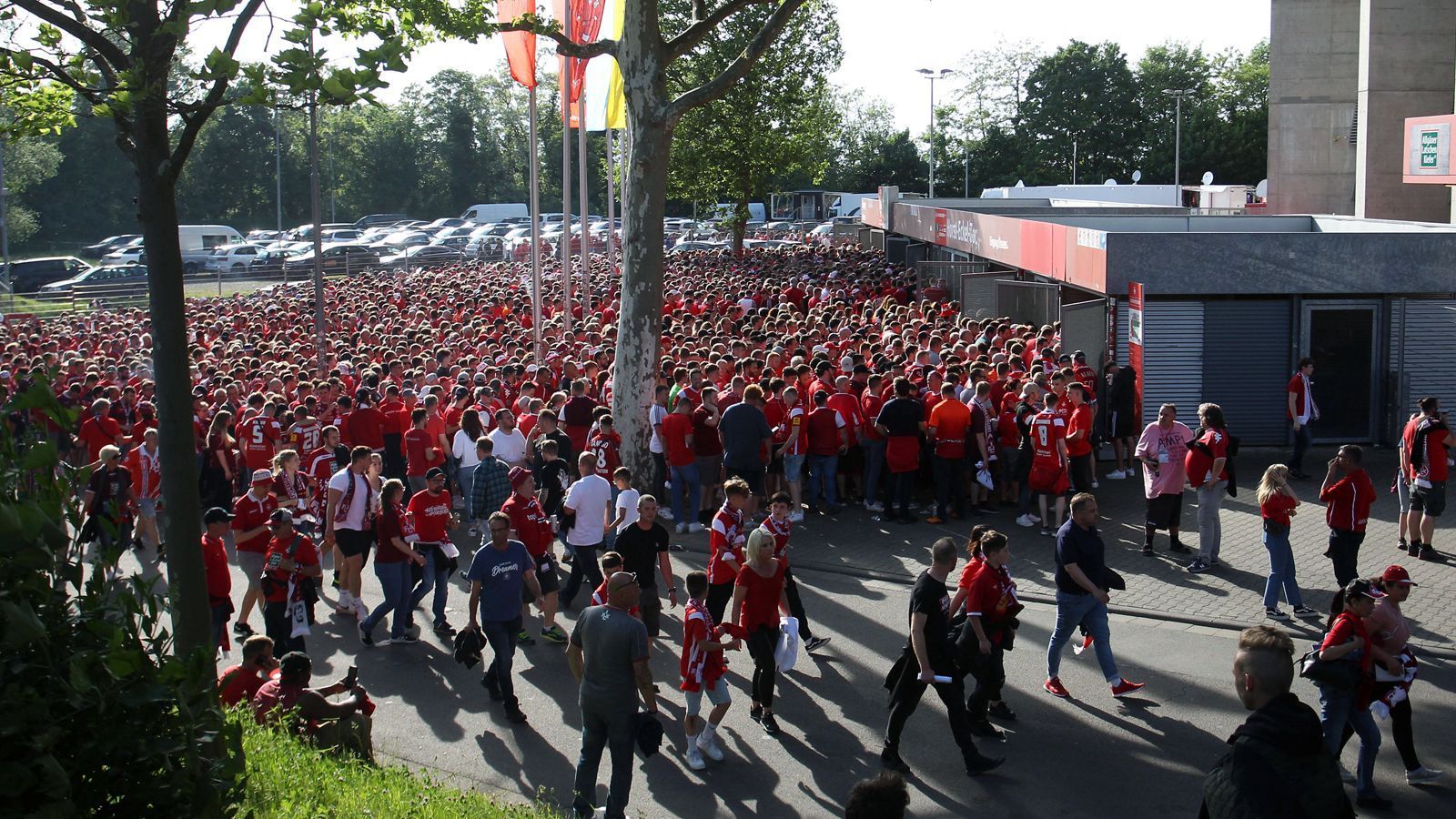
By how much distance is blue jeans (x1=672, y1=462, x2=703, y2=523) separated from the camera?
49.3ft

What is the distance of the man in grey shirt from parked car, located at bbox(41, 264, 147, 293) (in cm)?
4125

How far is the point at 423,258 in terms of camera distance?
55.5 metres

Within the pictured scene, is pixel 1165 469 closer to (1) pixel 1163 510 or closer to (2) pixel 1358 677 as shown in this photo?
(1) pixel 1163 510

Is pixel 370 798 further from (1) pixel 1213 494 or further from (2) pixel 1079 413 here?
(2) pixel 1079 413

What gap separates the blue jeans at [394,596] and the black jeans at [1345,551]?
7679 mm

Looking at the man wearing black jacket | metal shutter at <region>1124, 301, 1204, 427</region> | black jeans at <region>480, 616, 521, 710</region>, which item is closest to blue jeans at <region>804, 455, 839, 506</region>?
metal shutter at <region>1124, 301, 1204, 427</region>

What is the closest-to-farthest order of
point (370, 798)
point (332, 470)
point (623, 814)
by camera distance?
1. point (370, 798)
2. point (623, 814)
3. point (332, 470)

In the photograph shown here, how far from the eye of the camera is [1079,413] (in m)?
14.7

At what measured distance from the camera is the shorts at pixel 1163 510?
13.2m

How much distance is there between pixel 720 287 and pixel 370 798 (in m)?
24.9

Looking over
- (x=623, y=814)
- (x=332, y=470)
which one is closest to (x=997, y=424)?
(x=332, y=470)

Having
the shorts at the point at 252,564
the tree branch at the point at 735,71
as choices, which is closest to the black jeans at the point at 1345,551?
the tree branch at the point at 735,71

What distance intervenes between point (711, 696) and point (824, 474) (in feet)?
23.4

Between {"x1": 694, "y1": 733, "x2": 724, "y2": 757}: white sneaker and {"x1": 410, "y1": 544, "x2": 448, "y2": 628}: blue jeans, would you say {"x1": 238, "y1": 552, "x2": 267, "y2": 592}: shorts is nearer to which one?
{"x1": 410, "y1": 544, "x2": 448, "y2": 628}: blue jeans
